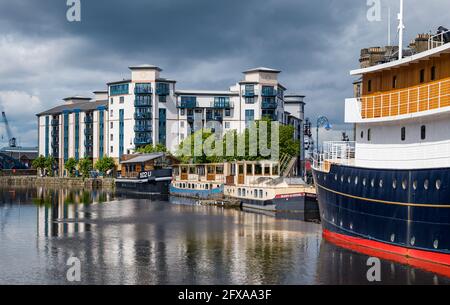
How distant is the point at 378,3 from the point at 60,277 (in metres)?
25.7

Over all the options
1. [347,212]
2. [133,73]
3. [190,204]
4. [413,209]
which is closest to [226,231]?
[347,212]

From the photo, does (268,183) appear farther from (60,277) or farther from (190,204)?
(60,277)

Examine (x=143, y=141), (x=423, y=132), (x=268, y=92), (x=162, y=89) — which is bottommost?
(x=423, y=132)

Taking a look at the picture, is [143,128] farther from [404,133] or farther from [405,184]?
[405,184]

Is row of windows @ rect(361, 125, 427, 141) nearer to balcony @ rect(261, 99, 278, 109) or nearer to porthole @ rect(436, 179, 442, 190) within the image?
porthole @ rect(436, 179, 442, 190)

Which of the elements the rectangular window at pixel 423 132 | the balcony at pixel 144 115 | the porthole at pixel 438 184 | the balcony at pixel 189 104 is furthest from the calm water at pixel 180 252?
the balcony at pixel 189 104

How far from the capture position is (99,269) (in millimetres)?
37750

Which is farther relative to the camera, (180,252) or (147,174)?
(147,174)

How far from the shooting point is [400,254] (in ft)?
123

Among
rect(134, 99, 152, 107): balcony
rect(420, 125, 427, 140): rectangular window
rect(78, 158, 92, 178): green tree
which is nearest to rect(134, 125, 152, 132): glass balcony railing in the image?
rect(134, 99, 152, 107): balcony

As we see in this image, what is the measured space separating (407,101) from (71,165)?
150727mm

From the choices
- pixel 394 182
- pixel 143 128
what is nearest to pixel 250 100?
pixel 143 128

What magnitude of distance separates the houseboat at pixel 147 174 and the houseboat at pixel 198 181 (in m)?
2.42

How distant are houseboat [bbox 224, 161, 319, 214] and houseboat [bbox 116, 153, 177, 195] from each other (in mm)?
22193
